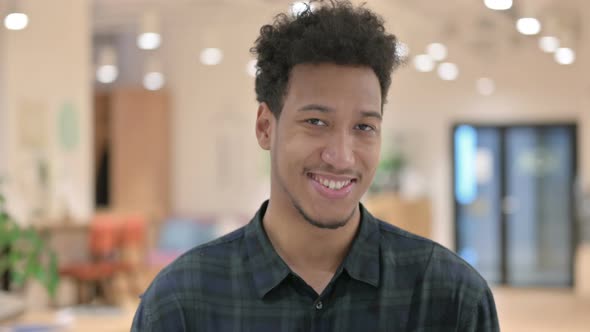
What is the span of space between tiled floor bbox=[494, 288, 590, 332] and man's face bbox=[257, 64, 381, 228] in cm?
698

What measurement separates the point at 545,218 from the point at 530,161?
2.66 feet

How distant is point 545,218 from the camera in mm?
13906

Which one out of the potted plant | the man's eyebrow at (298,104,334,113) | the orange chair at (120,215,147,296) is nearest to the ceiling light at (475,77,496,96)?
the orange chair at (120,215,147,296)

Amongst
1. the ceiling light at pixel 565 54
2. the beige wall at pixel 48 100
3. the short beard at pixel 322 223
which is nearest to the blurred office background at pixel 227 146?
the beige wall at pixel 48 100

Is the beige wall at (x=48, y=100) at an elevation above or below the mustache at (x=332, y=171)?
above

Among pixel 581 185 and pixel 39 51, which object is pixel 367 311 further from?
pixel 581 185

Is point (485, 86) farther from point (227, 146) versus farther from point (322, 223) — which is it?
point (322, 223)

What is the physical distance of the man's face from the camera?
5.38ft

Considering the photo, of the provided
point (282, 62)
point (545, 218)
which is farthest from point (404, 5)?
point (282, 62)

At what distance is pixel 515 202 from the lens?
14.1 m

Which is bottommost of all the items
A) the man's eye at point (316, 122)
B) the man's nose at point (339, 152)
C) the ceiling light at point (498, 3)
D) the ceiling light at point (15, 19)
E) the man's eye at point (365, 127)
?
the man's nose at point (339, 152)

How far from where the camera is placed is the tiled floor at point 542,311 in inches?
346

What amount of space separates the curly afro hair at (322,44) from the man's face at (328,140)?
2 cm

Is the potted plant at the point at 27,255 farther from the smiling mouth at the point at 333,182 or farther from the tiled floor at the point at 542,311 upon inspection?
the tiled floor at the point at 542,311
